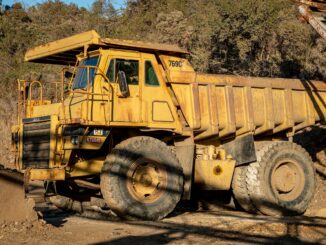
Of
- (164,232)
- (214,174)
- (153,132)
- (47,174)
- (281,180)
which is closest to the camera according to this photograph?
(164,232)

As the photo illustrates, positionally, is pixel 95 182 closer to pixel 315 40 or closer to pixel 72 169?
pixel 72 169

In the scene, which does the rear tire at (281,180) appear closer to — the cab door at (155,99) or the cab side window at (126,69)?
the cab door at (155,99)

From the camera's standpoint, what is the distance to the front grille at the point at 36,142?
34.2 feet

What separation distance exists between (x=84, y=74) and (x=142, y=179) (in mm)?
2302

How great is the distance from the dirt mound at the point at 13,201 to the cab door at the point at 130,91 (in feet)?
7.02

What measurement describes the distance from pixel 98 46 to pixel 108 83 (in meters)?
0.79

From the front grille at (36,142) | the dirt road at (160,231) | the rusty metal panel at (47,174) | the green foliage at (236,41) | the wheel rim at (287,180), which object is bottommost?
the dirt road at (160,231)

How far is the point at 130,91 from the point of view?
1067cm

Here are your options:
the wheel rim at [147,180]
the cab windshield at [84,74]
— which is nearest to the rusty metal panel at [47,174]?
the wheel rim at [147,180]

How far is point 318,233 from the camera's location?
27.8 feet

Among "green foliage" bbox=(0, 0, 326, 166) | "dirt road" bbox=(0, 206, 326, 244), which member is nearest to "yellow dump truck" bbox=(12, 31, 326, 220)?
"dirt road" bbox=(0, 206, 326, 244)

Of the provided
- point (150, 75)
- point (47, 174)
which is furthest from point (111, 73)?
point (47, 174)

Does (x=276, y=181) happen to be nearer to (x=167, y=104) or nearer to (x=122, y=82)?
(x=167, y=104)

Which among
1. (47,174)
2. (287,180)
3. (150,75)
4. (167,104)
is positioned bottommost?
(287,180)
